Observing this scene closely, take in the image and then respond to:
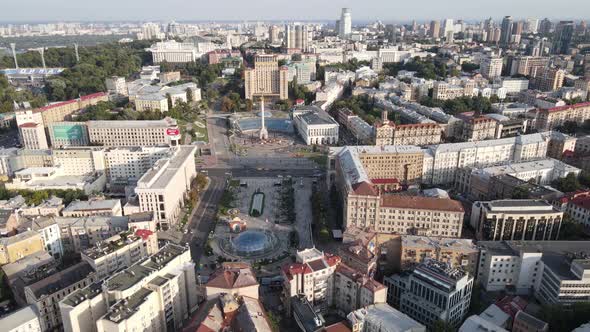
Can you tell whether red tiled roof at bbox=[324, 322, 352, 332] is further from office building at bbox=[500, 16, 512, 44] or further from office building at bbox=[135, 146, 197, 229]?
office building at bbox=[500, 16, 512, 44]

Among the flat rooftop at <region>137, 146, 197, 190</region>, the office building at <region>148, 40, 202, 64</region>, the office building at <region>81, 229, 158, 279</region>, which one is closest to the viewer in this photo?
the office building at <region>81, 229, 158, 279</region>

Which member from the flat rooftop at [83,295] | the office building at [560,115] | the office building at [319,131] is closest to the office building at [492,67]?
the office building at [560,115]

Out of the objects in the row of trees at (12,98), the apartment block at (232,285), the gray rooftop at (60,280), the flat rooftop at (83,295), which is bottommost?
the gray rooftop at (60,280)

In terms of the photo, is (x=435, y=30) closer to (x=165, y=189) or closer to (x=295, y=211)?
(x=295, y=211)

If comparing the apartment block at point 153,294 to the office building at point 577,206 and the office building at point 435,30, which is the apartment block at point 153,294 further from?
the office building at point 435,30

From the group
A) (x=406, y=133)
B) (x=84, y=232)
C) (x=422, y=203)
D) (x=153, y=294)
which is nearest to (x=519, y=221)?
(x=422, y=203)

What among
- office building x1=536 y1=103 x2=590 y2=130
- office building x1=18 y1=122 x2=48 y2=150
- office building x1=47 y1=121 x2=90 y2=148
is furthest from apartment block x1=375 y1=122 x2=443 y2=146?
office building x1=18 y1=122 x2=48 y2=150

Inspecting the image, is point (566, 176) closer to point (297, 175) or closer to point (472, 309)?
point (472, 309)
